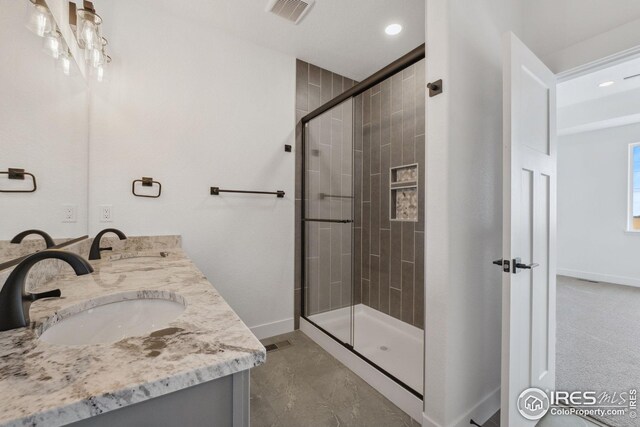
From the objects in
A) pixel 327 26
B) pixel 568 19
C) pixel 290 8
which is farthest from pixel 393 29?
pixel 568 19

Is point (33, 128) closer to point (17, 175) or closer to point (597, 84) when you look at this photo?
point (17, 175)

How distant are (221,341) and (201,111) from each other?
205 cm

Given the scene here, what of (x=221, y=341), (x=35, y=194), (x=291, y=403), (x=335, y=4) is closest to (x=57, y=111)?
(x=35, y=194)

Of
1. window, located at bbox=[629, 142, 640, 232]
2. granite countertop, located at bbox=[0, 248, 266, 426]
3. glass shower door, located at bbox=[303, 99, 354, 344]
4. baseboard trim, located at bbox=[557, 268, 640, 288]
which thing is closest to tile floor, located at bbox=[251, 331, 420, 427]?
glass shower door, located at bbox=[303, 99, 354, 344]

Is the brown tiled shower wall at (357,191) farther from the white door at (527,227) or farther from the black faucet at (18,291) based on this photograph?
the black faucet at (18,291)

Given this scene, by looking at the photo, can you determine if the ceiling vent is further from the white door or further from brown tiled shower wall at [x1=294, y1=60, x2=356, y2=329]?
the white door

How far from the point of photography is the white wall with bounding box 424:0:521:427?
4.32 feet

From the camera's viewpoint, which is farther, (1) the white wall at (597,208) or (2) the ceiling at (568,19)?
(1) the white wall at (597,208)

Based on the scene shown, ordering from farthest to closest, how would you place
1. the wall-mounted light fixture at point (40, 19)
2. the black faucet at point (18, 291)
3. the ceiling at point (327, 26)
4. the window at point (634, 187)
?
the window at point (634, 187) < the ceiling at point (327, 26) < the wall-mounted light fixture at point (40, 19) < the black faucet at point (18, 291)

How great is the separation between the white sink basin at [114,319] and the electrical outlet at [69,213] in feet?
2.27

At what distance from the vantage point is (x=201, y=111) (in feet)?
7.16

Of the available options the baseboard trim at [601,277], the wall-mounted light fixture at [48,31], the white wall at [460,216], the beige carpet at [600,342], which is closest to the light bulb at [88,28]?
the wall-mounted light fixture at [48,31]

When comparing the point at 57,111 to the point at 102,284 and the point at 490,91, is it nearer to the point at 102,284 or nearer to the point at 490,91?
the point at 102,284

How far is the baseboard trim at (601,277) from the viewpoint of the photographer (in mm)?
4229
